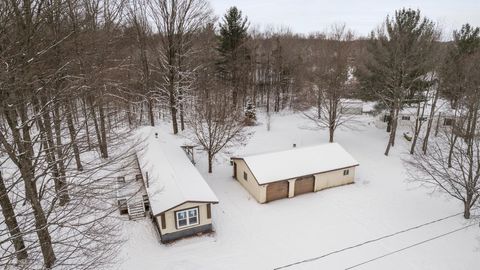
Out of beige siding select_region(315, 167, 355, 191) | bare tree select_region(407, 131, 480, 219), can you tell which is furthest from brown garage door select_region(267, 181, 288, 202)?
bare tree select_region(407, 131, 480, 219)

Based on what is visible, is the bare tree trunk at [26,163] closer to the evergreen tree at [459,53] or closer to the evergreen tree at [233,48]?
the evergreen tree at [233,48]

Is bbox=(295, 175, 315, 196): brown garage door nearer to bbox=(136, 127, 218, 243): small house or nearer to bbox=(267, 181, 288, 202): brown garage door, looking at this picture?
bbox=(267, 181, 288, 202): brown garage door

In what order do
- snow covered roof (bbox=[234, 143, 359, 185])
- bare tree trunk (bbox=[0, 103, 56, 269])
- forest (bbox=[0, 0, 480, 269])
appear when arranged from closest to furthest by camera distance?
bare tree trunk (bbox=[0, 103, 56, 269]) → forest (bbox=[0, 0, 480, 269]) → snow covered roof (bbox=[234, 143, 359, 185])

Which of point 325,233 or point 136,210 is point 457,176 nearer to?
point 325,233

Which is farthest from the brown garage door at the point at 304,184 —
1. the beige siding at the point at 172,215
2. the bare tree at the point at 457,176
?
the beige siding at the point at 172,215

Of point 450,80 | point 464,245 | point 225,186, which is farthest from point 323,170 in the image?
point 450,80

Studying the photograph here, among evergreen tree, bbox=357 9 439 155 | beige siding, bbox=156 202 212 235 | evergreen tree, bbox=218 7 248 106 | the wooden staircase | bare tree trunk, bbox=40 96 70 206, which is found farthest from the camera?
evergreen tree, bbox=218 7 248 106
